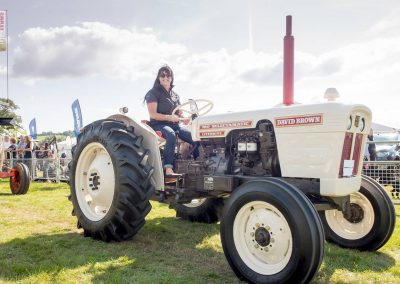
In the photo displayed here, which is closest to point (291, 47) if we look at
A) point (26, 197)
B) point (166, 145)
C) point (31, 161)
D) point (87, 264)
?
point (166, 145)

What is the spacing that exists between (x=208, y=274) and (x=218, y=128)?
156 cm

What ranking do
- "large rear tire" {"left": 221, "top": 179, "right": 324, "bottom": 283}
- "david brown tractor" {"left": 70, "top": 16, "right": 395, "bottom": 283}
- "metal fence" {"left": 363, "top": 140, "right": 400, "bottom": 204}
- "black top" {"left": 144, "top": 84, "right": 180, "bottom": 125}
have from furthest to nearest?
1. "metal fence" {"left": 363, "top": 140, "right": 400, "bottom": 204}
2. "black top" {"left": 144, "top": 84, "right": 180, "bottom": 125}
3. "david brown tractor" {"left": 70, "top": 16, "right": 395, "bottom": 283}
4. "large rear tire" {"left": 221, "top": 179, "right": 324, "bottom": 283}

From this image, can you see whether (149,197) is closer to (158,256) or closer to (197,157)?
(158,256)

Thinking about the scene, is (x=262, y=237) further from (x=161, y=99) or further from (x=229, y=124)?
(x=161, y=99)

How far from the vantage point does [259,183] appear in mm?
3354

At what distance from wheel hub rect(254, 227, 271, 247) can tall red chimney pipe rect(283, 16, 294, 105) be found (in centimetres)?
244

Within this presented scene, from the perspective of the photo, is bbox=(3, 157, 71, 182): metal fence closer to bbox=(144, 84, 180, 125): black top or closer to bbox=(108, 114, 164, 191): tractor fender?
bbox=(144, 84, 180, 125): black top

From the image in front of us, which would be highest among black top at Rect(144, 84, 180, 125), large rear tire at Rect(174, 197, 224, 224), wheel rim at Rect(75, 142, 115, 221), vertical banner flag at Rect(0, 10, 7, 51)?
vertical banner flag at Rect(0, 10, 7, 51)

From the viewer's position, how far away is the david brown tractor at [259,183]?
128 inches

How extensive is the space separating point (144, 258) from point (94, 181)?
4.33 feet

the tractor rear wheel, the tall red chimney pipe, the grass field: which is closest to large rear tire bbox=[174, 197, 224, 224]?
the grass field

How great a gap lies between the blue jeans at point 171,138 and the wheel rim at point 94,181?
2.18 ft

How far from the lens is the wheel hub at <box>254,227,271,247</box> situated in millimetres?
3344

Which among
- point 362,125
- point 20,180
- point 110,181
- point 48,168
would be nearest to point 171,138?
point 110,181
